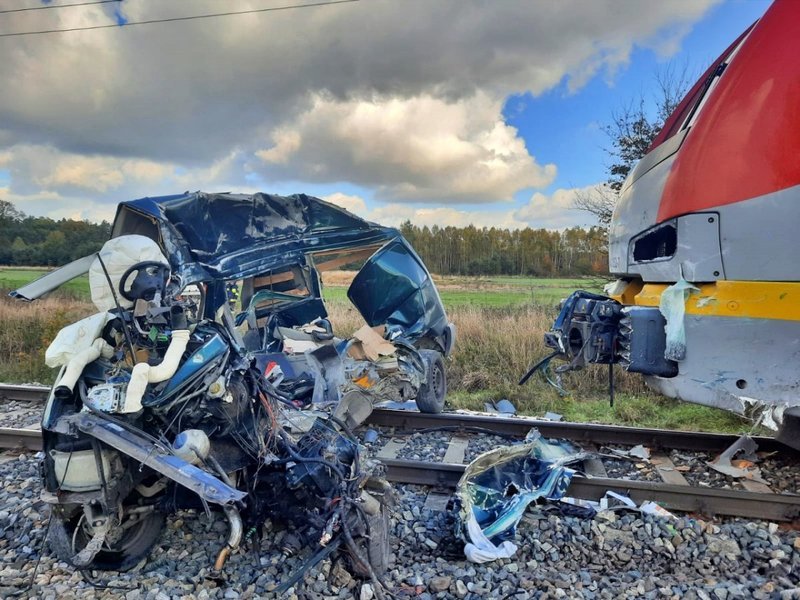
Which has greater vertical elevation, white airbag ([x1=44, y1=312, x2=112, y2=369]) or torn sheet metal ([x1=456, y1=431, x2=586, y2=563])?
white airbag ([x1=44, y1=312, x2=112, y2=369])

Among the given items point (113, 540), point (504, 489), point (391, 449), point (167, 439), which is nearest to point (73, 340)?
point (167, 439)

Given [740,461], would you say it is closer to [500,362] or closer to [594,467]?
[594,467]

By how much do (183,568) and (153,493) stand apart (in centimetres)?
49

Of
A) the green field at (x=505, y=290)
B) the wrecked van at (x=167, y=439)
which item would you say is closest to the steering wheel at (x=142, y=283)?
the wrecked van at (x=167, y=439)

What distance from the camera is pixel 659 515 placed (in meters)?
3.55

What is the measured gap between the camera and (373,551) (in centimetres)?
300

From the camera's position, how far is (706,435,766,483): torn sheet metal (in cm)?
436

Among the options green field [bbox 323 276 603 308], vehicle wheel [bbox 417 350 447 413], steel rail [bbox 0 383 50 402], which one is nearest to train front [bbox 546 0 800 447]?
vehicle wheel [bbox 417 350 447 413]

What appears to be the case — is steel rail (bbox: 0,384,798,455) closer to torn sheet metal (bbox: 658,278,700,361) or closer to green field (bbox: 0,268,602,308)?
green field (bbox: 0,268,602,308)

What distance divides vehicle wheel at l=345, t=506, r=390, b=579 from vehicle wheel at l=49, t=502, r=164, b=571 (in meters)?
1.27

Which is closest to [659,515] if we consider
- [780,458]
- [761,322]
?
[761,322]

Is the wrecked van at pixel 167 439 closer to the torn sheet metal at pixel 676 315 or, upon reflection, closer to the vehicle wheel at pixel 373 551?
the vehicle wheel at pixel 373 551

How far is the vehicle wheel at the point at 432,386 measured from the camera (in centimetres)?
601

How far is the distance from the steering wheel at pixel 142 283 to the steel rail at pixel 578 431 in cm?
338
